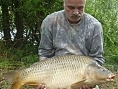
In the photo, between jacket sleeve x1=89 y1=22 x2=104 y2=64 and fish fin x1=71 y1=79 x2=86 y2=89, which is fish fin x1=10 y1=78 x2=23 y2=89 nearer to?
fish fin x1=71 y1=79 x2=86 y2=89

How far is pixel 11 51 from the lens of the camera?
26.5 ft

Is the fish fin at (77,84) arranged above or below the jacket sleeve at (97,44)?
below

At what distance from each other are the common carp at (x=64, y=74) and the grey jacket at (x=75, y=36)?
39 cm

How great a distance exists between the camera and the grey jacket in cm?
458

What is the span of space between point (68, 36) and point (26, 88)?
2.11 metres

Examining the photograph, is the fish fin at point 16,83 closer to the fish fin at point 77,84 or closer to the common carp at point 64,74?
the common carp at point 64,74

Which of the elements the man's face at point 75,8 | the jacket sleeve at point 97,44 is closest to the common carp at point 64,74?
the jacket sleeve at point 97,44

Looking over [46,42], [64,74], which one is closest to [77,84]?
[64,74]

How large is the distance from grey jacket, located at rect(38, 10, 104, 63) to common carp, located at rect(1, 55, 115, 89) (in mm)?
390

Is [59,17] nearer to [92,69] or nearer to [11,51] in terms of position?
[92,69]

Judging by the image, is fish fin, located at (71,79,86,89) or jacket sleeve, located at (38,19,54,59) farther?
jacket sleeve, located at (38,19,54,59)

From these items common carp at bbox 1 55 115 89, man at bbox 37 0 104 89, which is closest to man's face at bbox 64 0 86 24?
man at bbox 37 0 104 89

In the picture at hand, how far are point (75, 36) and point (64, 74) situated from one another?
23.6 inches

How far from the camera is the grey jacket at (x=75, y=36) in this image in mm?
4578
